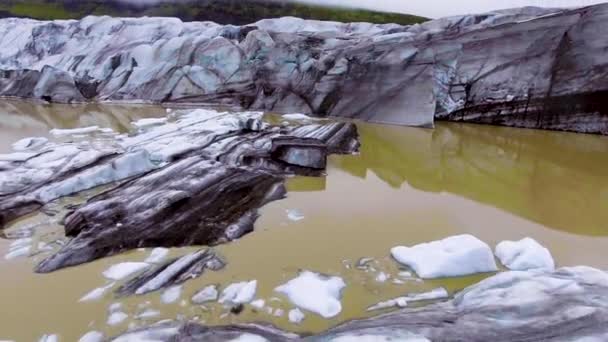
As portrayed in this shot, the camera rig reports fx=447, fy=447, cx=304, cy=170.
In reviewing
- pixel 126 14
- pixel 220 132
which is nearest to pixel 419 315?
pixel 220 132

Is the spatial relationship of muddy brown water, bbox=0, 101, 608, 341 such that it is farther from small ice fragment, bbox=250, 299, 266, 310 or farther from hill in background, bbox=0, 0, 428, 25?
hill in background, bbox=0, 0, 428, 25

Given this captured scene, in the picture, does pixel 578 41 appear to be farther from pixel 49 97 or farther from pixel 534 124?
pixel 49 97

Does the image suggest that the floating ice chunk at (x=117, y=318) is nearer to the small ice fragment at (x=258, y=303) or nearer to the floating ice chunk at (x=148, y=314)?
the floating ice chunk at (x=148, y=314)

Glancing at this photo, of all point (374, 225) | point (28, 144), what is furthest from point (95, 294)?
point (28, 144)

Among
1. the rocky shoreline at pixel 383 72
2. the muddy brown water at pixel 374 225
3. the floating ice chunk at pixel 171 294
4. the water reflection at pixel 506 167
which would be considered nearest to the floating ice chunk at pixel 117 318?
the muddy brown water at pixel 374 225

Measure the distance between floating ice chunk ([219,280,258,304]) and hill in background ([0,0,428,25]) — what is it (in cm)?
3509

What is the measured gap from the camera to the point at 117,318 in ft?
8.91

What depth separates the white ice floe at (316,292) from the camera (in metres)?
2.86

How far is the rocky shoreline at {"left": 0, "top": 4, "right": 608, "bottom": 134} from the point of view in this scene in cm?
909

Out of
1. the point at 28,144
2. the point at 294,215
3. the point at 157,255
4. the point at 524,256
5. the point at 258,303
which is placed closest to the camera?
the point at 258,303

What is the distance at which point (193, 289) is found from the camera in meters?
3.05

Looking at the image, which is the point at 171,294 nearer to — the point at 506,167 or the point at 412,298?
the point at 412,298

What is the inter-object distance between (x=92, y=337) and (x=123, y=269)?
79cm

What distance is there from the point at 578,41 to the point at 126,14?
122 feet
